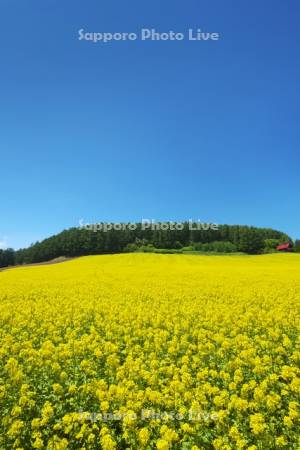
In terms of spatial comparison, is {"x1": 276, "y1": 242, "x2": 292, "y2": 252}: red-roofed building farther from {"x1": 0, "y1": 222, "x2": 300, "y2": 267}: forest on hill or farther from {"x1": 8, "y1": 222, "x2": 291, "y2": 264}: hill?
{"x1": 8, "y1": 222, "x2": 291, "y2": 264}: hill

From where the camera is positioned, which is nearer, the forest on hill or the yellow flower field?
the yellow flower field

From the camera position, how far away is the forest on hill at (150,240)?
83.8 meters

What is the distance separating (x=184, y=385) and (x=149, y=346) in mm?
2355

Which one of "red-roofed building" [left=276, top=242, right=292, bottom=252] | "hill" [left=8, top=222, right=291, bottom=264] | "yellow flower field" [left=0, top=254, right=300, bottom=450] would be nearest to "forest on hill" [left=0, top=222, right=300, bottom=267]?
"hill" [left=8, top=222, right=291, bottom=264]

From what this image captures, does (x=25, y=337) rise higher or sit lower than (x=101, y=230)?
lower

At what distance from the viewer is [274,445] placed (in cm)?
486

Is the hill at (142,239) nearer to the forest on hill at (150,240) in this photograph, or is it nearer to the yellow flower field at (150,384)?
the forest on hill at (150,240)

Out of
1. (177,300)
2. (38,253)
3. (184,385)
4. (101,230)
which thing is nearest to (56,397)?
(184,385)

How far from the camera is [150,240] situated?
9031 centimetres

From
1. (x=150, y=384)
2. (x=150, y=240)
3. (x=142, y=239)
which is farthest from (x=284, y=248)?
(x=150, y=384)

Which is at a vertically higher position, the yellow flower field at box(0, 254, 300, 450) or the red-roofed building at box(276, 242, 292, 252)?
the red-roofed building at box(276, 242, 292, 252)

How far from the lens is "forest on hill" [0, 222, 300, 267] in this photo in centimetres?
8375

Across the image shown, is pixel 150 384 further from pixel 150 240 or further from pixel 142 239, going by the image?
pixel 142 239

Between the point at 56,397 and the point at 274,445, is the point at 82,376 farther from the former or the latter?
the point at 274,445
